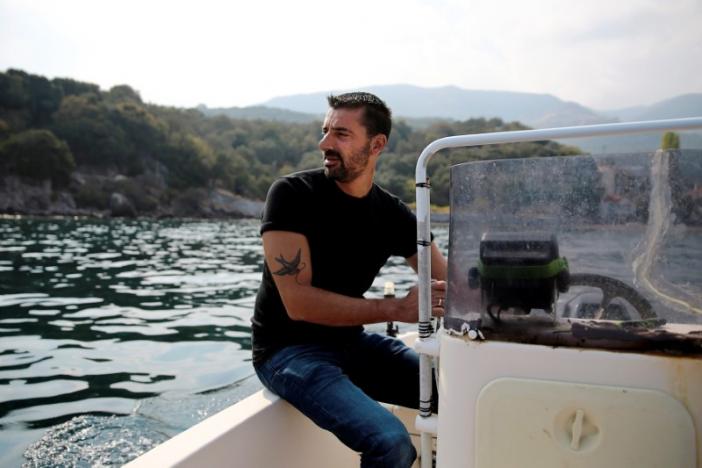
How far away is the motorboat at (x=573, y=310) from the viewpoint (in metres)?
1.38

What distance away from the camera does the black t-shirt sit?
2494 mm

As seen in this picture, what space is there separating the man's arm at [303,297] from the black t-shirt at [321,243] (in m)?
0.08

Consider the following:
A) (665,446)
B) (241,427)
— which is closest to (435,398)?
(241,427)

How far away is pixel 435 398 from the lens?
227cm

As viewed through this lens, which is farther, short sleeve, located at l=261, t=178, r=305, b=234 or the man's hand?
short sleeve, located at l=261, t=178, r=305, b=234

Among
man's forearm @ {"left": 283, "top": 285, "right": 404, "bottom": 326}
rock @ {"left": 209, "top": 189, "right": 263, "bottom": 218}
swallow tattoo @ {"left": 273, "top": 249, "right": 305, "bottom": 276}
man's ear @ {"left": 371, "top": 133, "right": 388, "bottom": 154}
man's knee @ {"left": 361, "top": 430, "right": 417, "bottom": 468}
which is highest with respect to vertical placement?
man's ear @ {"left": 371, "top": 133, "right": 388, "bottom": 154}

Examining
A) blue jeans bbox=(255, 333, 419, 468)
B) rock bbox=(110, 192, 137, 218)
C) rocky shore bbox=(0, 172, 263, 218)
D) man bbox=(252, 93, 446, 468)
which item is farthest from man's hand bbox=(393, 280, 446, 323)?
rock bbox=(110, 192, 137, 218)

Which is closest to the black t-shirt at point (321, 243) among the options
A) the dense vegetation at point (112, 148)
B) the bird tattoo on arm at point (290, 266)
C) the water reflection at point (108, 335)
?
the bird tattoo on arm at point (290, 266)

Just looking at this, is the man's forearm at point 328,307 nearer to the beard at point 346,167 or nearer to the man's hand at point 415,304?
the man's hand at point 415,304

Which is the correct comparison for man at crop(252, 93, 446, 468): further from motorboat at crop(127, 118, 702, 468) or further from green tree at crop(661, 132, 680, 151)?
green tree at crop(661, 132, 680, 151)

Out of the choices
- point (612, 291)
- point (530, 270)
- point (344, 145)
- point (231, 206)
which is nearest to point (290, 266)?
point (344, 145)

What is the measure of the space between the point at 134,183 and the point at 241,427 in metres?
66.6

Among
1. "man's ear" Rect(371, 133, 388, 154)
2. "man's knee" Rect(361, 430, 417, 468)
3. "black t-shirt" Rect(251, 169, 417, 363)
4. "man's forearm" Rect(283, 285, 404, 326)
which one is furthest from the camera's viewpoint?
"man's ear" Rect(371, 133, 388, 154)

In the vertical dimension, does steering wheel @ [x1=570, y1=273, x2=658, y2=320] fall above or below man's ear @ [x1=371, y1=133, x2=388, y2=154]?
below
